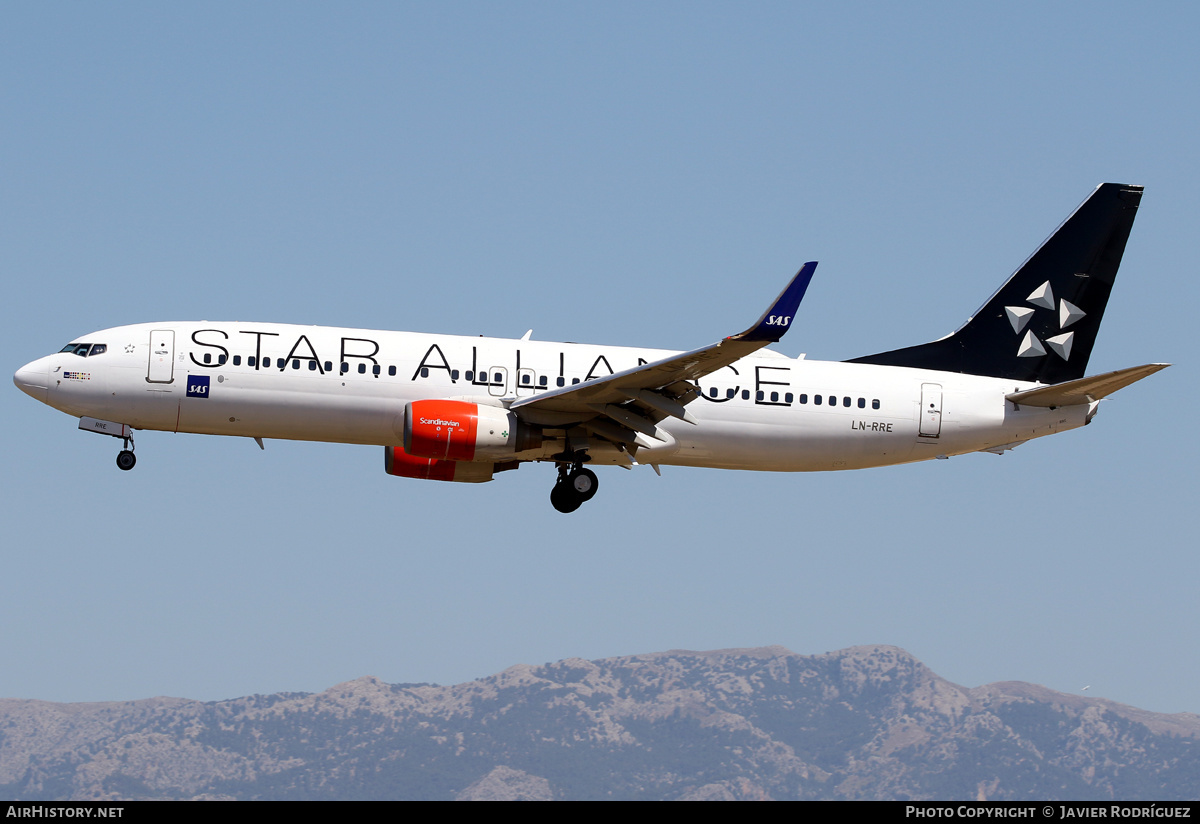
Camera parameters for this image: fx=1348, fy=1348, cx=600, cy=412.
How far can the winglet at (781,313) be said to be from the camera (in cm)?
2900

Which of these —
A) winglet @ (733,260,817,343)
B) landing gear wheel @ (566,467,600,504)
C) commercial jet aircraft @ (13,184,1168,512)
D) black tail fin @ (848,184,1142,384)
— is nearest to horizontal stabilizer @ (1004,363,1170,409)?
commercial jet aircraft @ (13,184,1168,512)

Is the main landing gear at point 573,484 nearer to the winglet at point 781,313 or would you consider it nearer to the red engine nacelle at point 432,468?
the red engine nacelle at point 432,468

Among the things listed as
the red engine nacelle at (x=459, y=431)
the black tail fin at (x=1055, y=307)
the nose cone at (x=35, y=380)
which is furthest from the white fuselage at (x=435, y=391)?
the black tail fin at (x=1055, y=307)

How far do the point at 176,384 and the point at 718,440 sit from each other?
1403cm

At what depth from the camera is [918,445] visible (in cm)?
3772

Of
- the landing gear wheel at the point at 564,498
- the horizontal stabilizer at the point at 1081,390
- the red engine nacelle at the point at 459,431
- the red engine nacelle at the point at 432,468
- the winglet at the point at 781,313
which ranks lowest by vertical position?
the landing gear wheel at the point at 564,498

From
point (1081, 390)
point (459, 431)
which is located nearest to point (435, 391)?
point (459, 431)

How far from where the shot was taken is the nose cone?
112 ft

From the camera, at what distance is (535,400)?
33562 mm

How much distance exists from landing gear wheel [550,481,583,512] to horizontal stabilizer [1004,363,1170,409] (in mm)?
12759

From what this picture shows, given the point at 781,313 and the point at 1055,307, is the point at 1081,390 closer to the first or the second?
the point at 1055,307

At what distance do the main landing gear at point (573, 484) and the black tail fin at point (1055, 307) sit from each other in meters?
11.3

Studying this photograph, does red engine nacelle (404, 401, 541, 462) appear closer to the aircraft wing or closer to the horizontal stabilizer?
the aircraft wing

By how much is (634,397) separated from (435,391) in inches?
204
